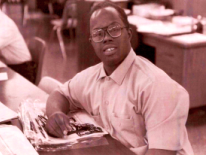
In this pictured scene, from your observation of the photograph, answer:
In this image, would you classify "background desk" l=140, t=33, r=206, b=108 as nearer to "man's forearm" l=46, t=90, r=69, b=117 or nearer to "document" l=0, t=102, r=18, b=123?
"man's forearm" l=46, t=90, r=69, b=117

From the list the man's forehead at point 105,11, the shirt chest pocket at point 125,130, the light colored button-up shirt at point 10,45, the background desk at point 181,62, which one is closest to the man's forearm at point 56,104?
the shirt chest pocket at point 125,130

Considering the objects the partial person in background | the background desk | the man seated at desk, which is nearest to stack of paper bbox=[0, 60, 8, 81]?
the partial person in background

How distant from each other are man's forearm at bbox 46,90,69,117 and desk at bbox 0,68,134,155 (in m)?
0.12

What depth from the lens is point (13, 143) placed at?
0.85 m

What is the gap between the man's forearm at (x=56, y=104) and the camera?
1122mm

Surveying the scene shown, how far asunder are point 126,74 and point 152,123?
18 cm

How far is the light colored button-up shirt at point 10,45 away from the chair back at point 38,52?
40 mm

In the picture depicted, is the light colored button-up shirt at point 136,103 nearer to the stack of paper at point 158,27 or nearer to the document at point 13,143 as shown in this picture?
the document at point 13,143

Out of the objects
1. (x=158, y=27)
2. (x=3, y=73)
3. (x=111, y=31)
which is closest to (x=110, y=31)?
(x=111, y=31)

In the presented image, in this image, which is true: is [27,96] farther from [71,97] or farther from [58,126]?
[58,126]

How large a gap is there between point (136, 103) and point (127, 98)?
0.10 feet

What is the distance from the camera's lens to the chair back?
201 centimetres

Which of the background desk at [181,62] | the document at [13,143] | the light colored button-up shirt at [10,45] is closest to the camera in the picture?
the document at [13,143]

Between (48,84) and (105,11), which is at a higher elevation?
(105,11)
